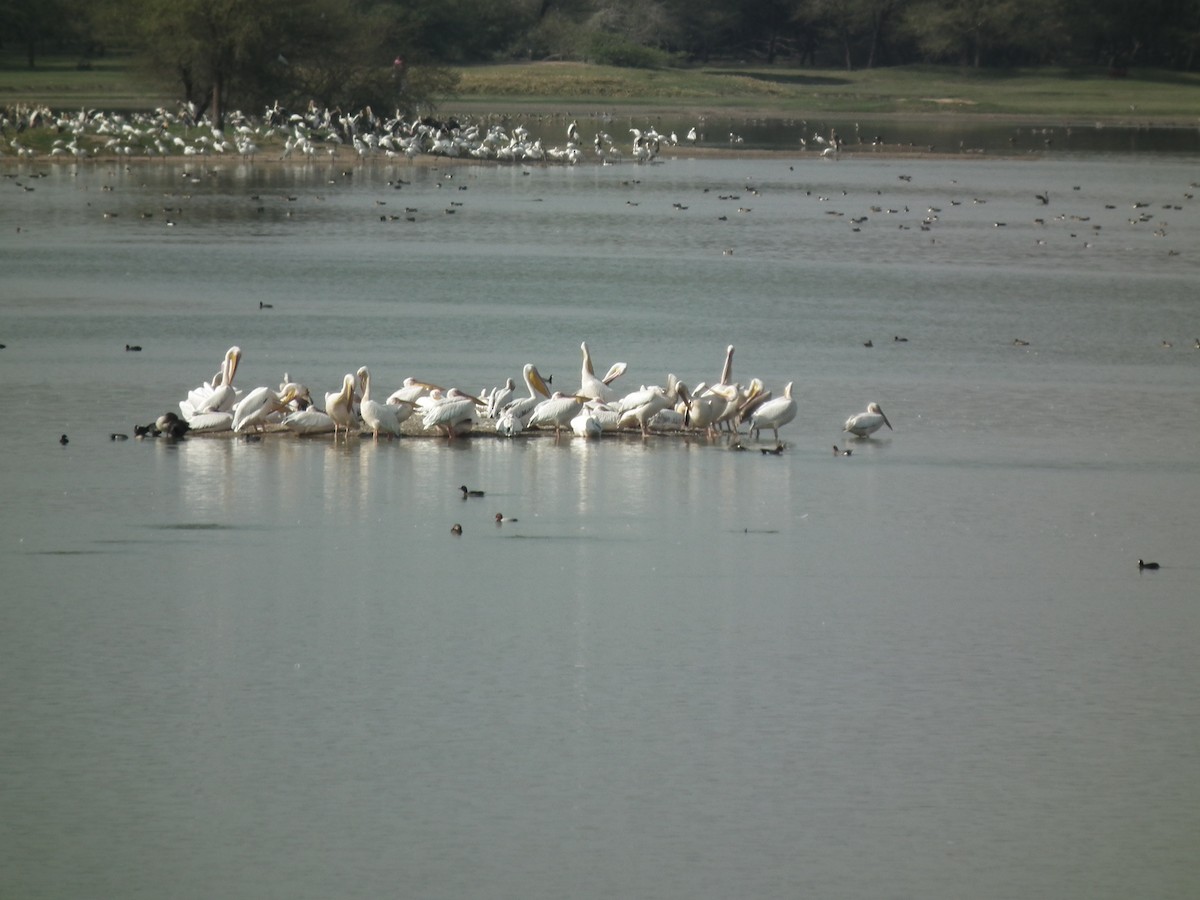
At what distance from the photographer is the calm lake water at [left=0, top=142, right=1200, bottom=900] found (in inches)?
266

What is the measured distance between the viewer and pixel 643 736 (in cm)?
778

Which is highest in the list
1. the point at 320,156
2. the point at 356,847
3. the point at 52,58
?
the point at 52,58

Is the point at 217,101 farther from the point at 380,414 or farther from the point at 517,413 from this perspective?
the point at 380,414

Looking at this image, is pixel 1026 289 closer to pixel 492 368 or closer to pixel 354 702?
pixel 492 368

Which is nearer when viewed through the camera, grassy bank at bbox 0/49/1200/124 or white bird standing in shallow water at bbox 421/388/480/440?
white bird standing in shallow water at bbox 421/388/480/440

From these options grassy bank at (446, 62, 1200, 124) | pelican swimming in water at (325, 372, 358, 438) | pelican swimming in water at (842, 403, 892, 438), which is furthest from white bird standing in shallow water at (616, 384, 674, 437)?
grassy bank at (446, 62, 1200, 124)

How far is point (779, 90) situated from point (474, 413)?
196 feet

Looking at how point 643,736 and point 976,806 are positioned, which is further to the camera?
point 643,736

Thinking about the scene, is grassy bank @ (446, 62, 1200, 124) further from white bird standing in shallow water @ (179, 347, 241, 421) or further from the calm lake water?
white bird standing in shallow water @ (179, 347, 241, 421)

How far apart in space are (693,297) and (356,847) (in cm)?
1618

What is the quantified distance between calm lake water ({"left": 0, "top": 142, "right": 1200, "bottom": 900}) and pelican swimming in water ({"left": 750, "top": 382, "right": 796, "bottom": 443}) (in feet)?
0.76

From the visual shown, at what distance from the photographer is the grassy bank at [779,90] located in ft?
217

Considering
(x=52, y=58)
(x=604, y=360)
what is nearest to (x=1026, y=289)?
(x=604, y=360)

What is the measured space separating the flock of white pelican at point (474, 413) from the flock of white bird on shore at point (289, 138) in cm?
2934
